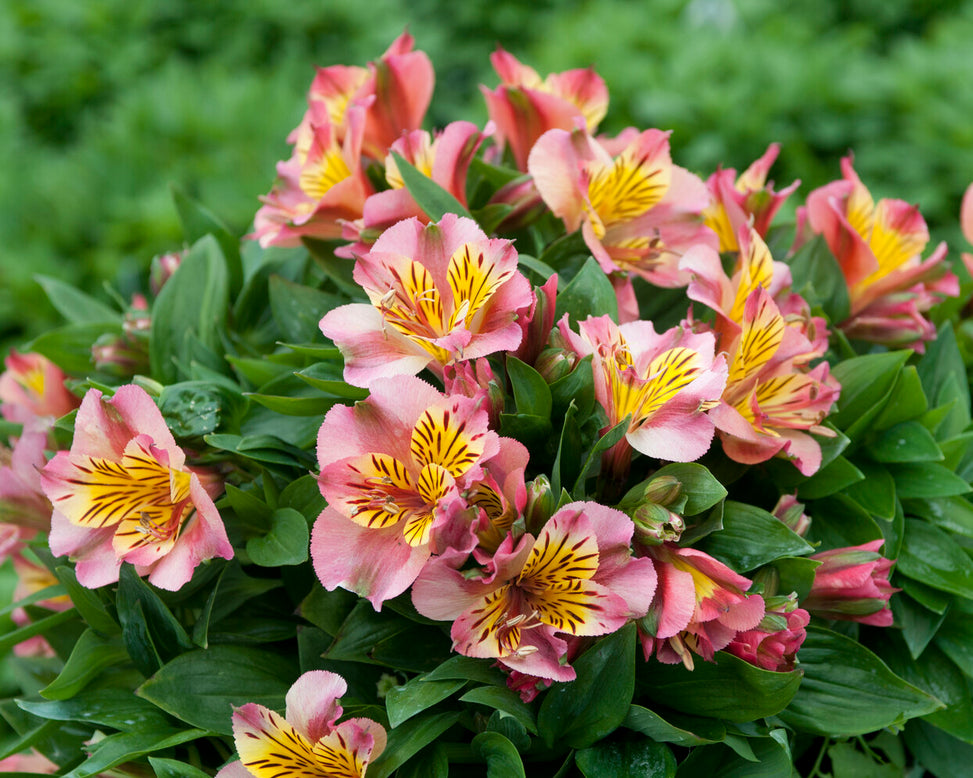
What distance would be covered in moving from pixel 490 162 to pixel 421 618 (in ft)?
1.49

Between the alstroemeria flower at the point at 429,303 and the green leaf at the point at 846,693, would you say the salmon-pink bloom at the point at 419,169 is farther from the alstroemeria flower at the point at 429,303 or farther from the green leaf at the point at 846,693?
the green leaf at the point at 846,693

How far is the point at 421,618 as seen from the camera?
0.64 metres

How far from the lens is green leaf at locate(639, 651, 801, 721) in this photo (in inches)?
24.4

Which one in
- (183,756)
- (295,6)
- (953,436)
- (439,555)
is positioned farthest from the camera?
(295,6)

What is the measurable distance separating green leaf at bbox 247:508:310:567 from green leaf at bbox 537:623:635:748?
0.65ft

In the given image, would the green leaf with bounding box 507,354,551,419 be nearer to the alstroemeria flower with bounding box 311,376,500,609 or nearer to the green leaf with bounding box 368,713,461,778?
the alstroemeria flower with bounding box 311,376,500,609

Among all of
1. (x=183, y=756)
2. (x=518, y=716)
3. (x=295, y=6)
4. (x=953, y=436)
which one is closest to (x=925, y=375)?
(x=953, y=436)

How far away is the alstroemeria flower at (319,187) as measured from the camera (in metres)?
0.78

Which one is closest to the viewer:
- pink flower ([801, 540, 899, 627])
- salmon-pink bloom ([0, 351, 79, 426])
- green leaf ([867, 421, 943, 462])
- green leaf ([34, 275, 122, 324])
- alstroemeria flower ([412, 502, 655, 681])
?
alstroemeria flower ([412, 502, 655, 681])

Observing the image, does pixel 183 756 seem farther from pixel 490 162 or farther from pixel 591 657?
pixel 490 162

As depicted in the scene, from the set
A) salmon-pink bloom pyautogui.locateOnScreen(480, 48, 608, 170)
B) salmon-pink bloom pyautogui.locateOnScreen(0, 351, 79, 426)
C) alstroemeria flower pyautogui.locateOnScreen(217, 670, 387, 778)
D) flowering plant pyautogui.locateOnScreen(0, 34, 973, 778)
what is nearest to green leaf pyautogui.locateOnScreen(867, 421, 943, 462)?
flowering plant pyautogui.locateOnScreen(0, 34, 973, 778)

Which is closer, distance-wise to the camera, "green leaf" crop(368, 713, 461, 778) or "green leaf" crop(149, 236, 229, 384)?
"green leaf" crop(368, 713, 461, 778)

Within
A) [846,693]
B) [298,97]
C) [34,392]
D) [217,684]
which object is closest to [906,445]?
[846,693]

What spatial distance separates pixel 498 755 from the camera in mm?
613
